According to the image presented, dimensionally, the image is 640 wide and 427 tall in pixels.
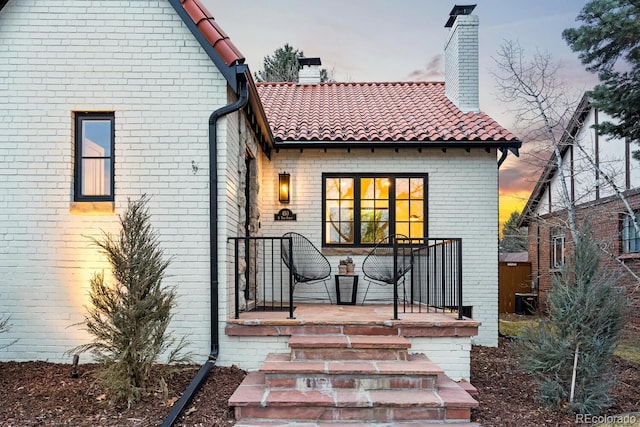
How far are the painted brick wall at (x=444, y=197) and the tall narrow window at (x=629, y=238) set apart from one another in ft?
17.6

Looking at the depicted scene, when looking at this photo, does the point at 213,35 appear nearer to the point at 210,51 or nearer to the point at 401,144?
the point at 210,51

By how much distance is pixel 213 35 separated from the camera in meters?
4.53

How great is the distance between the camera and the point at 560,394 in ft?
13.0

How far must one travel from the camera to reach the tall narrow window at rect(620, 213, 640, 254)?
406 inches

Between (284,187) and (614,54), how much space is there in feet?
17.0

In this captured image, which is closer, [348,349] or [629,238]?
[348,349]

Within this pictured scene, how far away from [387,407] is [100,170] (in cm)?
373

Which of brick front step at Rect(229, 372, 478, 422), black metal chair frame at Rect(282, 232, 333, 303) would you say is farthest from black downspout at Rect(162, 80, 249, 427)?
black metal chair frame at Rect(282, 232, 333, 303)

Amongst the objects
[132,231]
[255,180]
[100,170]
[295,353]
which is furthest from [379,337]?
[100,170]

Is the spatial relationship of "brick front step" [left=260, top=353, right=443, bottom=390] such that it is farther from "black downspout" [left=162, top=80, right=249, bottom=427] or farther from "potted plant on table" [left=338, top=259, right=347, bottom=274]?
"potted plant on table" [left=338, top=259, right=347, bottom=274]

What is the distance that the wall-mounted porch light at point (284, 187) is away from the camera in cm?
718

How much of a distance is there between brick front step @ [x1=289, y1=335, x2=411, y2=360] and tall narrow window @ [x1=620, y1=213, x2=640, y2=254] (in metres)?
8.69

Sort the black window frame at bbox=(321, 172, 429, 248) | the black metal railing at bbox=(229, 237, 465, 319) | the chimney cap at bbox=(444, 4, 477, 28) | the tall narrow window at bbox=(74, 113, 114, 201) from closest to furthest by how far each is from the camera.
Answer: the tall narrow window at bbox=(74, 113, 114, 201)
the black metal railing at bbox=(229, 237, 465, 319)
the black window frame at bbox=(321, 172, 429, 248)
the chimney cap at bbox=(444, 4, 477, 28)

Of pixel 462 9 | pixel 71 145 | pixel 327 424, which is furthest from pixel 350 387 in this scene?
pixel 462 9
